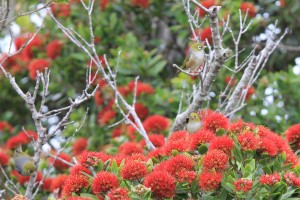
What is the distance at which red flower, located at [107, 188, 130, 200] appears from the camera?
2.70 m

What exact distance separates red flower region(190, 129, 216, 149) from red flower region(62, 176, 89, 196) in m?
0.54

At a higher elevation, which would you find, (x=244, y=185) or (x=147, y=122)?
(x=244, y=185)

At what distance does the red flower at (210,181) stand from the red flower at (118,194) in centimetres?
32

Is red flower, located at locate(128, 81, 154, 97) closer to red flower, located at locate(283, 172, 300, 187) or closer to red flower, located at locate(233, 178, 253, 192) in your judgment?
Answer: red flower, located at locate(283, 172, 300, 187)

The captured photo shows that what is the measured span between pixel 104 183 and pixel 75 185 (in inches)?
8.9

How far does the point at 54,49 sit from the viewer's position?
266 inches

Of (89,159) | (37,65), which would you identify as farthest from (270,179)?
(37,65)

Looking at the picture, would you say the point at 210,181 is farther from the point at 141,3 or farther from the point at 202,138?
the point at 141,3

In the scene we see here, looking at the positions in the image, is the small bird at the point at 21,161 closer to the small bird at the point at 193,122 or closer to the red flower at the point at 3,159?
the red flower at the point at 3,159

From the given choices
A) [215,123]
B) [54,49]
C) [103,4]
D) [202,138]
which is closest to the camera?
[202,138]

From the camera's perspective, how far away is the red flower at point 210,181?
282 cm

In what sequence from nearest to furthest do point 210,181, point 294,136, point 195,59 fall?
point 210,181, point 294,136, point 195,59

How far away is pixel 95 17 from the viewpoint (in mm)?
6891

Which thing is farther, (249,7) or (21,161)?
(249,7)
